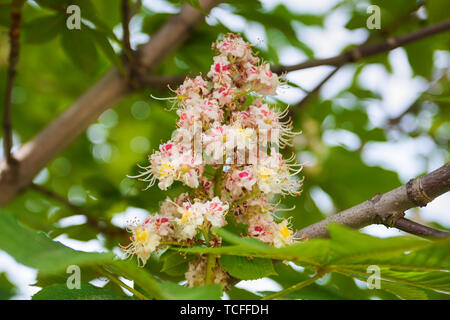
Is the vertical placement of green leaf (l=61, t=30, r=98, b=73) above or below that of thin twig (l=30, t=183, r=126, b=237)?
above

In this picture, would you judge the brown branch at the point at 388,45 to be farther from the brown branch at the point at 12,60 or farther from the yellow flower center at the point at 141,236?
the brown branch at the point at 12,60

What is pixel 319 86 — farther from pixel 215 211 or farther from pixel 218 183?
pixel 215 211

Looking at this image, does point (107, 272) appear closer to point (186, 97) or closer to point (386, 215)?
point (186, 97)

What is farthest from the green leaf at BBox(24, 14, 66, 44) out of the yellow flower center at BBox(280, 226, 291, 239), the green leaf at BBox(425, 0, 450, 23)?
the green leaf at BBox(425, 0, 450, 23)

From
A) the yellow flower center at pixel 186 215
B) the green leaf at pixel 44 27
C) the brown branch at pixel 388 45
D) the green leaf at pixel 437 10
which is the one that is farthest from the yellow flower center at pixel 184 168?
the green leaf at pixel 437 10

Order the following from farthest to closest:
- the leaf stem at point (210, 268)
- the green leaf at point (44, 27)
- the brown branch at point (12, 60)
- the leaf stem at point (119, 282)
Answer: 1. the green leaf at point (44, 27)
2. the brown branch at point (12, 60)
3. the leaf stem at point (210, 268)
4. the leaf stem at point (119, 282)

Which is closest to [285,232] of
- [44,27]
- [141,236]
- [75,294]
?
[141,236]

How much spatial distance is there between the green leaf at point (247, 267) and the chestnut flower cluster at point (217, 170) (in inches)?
2.5

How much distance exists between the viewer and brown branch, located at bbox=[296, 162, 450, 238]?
122cm

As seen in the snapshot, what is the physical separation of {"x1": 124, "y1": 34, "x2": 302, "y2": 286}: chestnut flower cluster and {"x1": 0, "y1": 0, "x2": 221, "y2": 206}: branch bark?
1.04m

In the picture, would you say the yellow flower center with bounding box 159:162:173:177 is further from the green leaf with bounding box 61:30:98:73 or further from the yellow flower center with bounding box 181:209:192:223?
the green leaf with bounding box 61:30:98:73

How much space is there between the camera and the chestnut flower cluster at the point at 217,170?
1229mm
